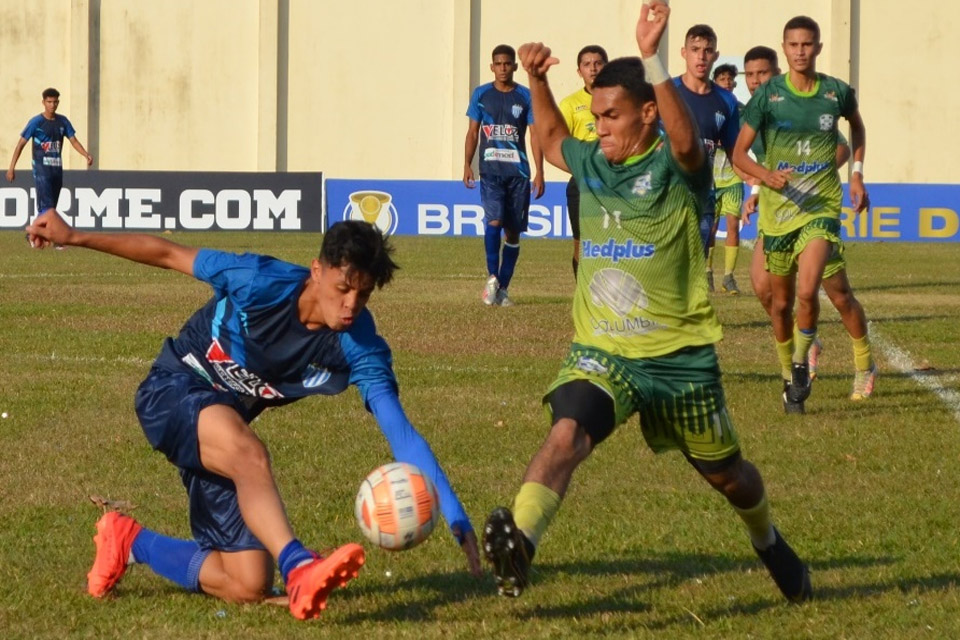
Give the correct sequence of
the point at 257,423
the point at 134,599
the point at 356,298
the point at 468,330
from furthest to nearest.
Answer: the point at 468,330 < the point at 257,423 < the point at 134,599 < the point at 356,298

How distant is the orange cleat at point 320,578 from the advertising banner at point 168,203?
26639 mm

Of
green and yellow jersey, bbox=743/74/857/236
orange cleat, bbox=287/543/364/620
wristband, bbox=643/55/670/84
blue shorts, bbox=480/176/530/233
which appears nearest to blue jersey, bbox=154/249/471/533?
orange cleat, bbox=287/543/364/620

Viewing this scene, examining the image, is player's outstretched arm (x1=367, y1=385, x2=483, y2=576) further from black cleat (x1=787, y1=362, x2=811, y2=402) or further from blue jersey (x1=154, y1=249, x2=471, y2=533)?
black cleat (x1=787, y1=362, x2=811, y2=402)

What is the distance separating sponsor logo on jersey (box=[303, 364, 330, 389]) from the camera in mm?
5211

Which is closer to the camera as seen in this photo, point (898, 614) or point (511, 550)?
point (511, 550)

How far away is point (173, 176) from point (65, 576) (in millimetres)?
25917

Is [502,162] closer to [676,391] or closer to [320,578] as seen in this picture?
[676,391]

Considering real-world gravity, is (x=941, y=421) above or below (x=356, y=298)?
below

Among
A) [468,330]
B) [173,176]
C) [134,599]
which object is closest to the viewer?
[134,599]

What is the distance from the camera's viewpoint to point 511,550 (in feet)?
14.2

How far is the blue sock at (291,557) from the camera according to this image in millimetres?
4703

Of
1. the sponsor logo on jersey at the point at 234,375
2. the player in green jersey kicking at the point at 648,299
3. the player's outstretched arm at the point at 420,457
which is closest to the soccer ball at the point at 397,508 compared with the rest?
the player's outstretched arm at the point at 420,457

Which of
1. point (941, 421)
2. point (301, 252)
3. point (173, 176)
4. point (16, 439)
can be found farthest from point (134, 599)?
point (173, 176)

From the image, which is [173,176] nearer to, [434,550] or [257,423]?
[257,423]
